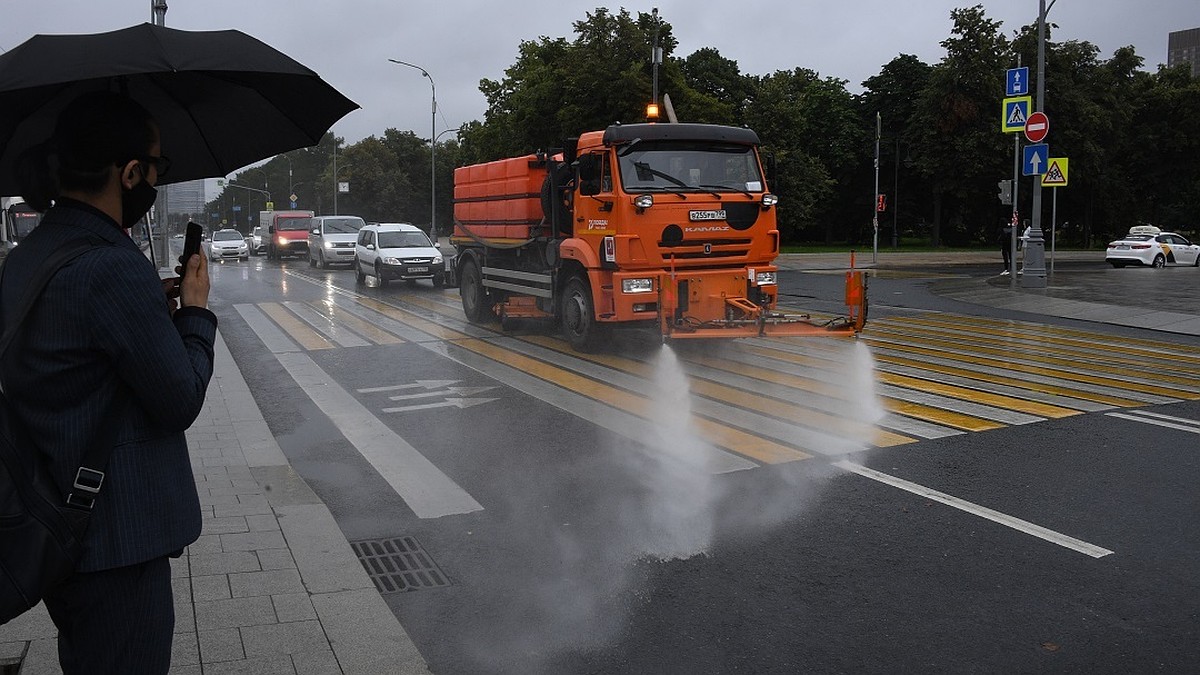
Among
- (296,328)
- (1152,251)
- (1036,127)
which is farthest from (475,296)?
(1152,251)

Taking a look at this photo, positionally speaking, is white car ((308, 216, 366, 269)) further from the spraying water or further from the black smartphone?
the black smartphone

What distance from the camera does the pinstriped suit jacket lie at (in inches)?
89.8

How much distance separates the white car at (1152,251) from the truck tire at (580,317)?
3205 cm

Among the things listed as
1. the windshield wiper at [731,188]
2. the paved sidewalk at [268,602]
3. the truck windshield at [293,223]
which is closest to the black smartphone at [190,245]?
the paved sidewalk at [268,602]

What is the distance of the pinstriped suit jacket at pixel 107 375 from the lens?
2.28 meters

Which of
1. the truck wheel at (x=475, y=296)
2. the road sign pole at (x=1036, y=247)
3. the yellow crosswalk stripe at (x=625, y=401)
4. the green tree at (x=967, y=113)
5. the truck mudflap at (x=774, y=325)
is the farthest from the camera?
the green tree at (x=967, y=113)

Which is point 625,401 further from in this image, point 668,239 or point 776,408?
point 668,239

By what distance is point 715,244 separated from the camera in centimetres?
1265

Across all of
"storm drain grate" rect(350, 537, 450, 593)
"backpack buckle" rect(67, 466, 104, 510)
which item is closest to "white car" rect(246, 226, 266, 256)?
"storm drain grate" rect(350, 537, 450, 593)

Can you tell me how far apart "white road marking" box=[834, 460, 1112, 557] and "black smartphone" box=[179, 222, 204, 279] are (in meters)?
4.64

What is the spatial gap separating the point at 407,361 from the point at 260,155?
31.0 ft

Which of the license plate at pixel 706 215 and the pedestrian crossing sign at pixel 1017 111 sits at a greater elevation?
the pedestrian crossing sign at pixel 1017 111

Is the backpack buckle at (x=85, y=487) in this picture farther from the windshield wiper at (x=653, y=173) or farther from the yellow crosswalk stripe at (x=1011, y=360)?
the windshield wiper at (x=653, y=173)

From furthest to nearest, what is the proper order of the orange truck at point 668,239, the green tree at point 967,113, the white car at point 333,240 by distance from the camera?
the green tree at point 967,113 → the white car at point 333,240 → the orange truck at point 668,239
